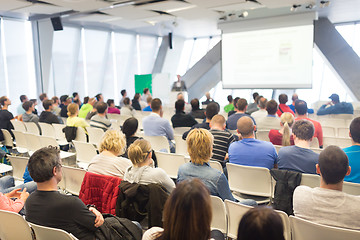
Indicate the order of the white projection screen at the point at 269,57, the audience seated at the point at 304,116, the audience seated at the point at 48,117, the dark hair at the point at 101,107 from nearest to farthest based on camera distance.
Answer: the audience seated at the point at 304,116 → the dark hair at the point at 101,107 → the audience seated at the point at 48,117 → the white projection screen at the point at 269,57

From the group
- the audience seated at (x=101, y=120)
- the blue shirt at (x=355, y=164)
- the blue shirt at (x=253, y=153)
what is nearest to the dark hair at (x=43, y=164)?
the blue shirt at (x=253, y=153)

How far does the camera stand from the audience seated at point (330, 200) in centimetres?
218

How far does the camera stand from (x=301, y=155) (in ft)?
11.0

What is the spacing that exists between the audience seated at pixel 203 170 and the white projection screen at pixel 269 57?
29.6ft

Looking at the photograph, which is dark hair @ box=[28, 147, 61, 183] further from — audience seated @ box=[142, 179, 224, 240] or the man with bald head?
the man with bald head

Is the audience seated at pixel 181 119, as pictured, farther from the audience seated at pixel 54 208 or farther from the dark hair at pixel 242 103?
the audience seated at pixel 54 208

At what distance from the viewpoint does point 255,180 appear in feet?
11.7

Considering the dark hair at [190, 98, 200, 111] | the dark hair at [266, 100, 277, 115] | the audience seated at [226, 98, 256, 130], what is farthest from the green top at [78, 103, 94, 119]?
the dark hair at [266, 100, 277, 115]

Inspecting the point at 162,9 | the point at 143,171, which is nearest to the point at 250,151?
the point at 143,171

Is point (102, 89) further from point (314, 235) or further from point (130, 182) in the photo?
point (314, 235)

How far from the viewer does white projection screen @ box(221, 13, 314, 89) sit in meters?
10.9

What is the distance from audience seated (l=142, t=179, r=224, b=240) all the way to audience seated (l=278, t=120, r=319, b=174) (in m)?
2.11

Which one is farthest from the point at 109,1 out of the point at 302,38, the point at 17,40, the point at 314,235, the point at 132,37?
the point at 314,235

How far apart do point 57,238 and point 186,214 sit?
3.70 feet
